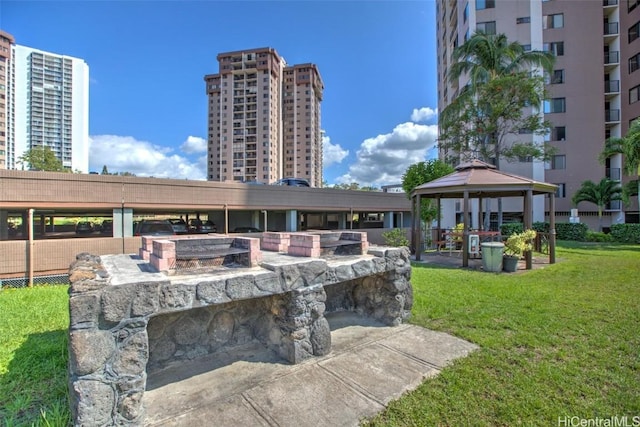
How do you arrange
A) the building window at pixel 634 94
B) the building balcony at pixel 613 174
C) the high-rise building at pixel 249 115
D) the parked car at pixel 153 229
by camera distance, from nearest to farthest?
1. the parked car at pixel 153 229
2. the building window at pixel 634 94
3. the building balcony at pixel 613 174
4. the high-rise building at pixel 249 115

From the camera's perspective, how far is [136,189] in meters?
9.51

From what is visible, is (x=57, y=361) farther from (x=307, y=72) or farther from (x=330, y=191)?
(x=307, y=72)

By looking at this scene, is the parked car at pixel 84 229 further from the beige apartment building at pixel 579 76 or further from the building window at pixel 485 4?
the building window at pixel 485 4

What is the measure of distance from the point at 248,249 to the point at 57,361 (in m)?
2.56

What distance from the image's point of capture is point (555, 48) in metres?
20.1

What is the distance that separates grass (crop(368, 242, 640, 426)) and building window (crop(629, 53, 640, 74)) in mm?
22459

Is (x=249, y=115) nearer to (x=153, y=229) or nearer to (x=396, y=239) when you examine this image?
(x=153, y=229)

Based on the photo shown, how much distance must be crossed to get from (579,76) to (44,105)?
58.4 meters

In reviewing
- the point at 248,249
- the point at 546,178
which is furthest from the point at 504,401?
the point at 546,178

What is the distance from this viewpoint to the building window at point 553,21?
20.0 metres

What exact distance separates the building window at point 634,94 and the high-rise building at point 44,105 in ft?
187

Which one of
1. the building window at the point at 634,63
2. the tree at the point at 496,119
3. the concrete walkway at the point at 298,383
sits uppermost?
the building window at the point at 634,63

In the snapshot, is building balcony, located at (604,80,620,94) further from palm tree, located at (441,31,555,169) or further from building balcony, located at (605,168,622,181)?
palm tree, located at (441,31,555,169)

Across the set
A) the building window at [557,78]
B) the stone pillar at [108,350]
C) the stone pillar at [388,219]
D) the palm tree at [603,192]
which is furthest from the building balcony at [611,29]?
the stone pillar at [108,350]
